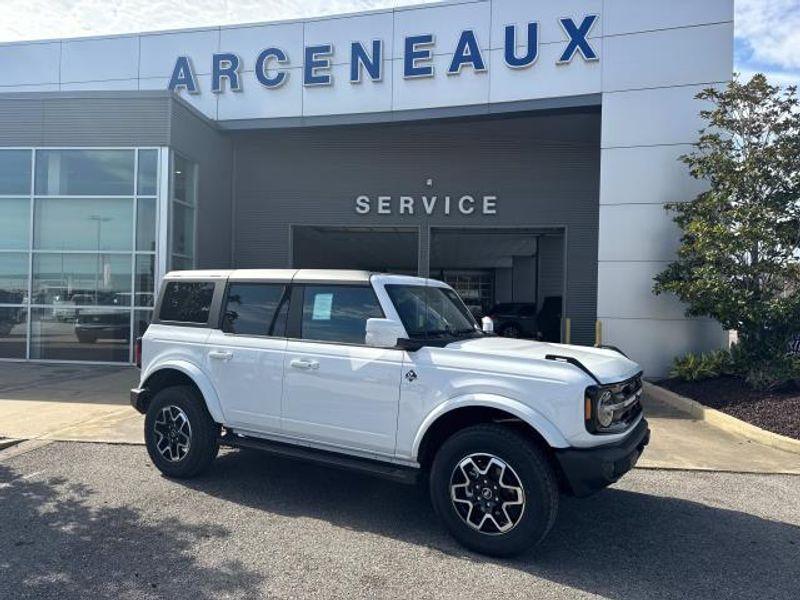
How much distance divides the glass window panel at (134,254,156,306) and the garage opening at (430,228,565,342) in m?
6.73

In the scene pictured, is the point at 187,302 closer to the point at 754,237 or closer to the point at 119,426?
the point at 119,426

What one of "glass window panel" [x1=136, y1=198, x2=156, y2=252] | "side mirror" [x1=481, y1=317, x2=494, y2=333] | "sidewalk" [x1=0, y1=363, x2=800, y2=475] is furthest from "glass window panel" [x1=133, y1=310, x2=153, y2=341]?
"side mirror" [x1=481, y1=317, x2=494, y2=333]

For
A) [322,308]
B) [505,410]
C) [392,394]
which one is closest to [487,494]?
[505,410]

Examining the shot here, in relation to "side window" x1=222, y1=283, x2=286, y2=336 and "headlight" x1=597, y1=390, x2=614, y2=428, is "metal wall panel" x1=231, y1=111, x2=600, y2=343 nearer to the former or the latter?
"side window" x1=222, y1=283, x2=286, y2=336

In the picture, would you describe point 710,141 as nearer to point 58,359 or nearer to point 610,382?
point 610,382

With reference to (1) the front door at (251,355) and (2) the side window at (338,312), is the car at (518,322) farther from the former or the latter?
(2) the side window at (338,312)

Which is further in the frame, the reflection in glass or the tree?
the reflection in glass

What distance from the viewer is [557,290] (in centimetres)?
2319

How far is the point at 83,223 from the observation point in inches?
517

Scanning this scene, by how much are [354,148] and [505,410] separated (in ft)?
41.7

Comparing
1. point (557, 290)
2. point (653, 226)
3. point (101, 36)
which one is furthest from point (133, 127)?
point (557, 290)

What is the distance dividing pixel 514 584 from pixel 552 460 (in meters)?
0.82

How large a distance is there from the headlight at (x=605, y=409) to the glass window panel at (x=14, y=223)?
43.3 feet

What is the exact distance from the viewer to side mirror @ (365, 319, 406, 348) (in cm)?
423
